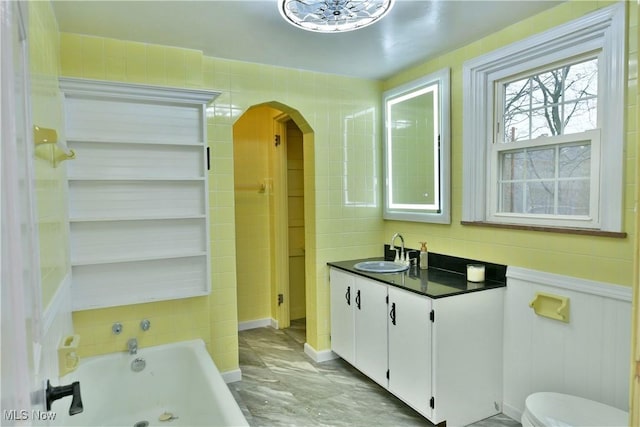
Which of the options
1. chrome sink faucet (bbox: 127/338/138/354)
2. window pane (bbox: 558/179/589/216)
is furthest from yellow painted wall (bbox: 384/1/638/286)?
chrome sink faucet (bbox: 127/338/138/354)

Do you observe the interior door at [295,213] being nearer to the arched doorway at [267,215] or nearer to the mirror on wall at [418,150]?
the arched doorway at [267,215]

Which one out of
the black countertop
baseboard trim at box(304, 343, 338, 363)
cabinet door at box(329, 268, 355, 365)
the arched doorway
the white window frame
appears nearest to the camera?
the white window frame

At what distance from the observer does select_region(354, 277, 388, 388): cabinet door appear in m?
2.68

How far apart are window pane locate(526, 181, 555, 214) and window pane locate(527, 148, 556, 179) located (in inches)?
2.1

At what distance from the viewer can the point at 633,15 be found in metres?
1.81

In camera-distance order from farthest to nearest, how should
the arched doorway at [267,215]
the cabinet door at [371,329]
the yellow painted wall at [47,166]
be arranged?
the arched doorway at [267,215] → the cabinet door at [371,329] → the yellow painted wall at [47,166]

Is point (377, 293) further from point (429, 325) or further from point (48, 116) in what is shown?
point (48, 116)

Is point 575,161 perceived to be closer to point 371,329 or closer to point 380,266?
point 380,266

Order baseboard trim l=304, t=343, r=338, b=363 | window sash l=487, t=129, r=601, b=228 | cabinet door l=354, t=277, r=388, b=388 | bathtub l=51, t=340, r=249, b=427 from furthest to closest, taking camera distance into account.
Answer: baseboard trim l=304, t=343, r=338, b=363 < cabinet door l=354, t=277, r=388, b=388 < bathtub l=51, t=340, r=249, b=427 < window sash l=487, t=129, r=601, b=228

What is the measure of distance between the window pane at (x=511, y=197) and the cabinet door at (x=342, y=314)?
1212 mm

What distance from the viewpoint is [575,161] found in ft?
7.09

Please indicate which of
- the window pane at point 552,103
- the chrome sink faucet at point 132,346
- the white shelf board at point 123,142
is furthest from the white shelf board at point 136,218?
the window pane at point 552,103

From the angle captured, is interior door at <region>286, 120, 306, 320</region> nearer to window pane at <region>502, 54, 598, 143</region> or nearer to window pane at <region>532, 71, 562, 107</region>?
window pane at <region>502, 54, 598, 143</region>

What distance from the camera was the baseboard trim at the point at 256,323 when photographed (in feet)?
13.6
